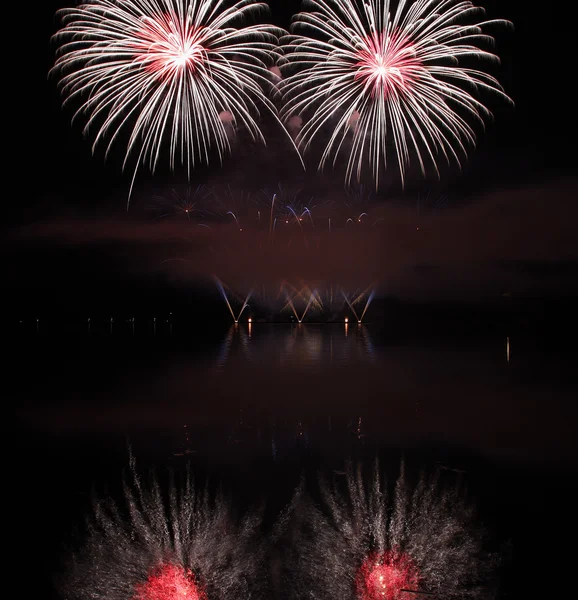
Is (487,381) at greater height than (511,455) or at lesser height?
greater

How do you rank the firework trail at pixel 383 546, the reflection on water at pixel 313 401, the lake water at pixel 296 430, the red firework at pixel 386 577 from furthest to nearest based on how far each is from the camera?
the reflection on water at pixel 313 401
the lake water at pixel 296 430
the firework trail at pixel 383 546
the red firework at pixel 386 577

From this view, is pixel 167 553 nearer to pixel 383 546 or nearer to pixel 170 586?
pixel 170 586

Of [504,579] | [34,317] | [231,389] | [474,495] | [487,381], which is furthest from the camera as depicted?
[34,317]

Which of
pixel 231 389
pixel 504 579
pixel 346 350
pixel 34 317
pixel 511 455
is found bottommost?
pixel 504 579

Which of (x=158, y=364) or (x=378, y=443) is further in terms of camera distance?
(x=158, y=364)

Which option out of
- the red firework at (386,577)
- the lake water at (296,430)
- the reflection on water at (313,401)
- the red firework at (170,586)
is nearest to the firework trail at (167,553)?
the red firework at (170,586)

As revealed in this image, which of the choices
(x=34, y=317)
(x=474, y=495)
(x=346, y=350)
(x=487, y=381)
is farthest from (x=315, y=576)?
(x=34, y=317)

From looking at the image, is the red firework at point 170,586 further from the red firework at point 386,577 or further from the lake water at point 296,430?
the red firework at point 386,577

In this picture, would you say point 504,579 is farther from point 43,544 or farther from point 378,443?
point 378,443
